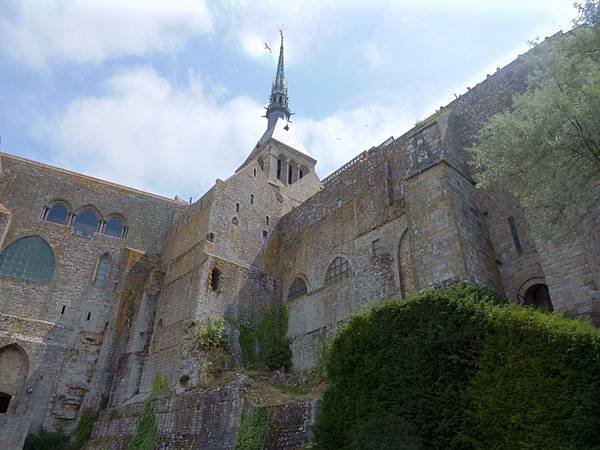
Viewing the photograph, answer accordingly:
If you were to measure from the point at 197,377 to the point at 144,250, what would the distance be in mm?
10150

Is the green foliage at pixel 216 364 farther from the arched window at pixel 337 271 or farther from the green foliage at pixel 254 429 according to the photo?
the arched window at pixel 337 271

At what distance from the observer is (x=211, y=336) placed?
54.7ft

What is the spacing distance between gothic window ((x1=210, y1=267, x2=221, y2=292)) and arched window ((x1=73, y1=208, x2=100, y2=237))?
8551mm

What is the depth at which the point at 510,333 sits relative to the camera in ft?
Answer: 23.7

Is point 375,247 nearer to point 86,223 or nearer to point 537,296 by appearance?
point 537,296

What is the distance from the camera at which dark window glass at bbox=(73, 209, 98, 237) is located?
75.7 feet

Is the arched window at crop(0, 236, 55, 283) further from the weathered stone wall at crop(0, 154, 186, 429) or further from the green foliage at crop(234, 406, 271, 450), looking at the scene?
the green foliage at crop(234, 406, 271, 450)

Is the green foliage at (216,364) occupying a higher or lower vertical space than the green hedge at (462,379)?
higher

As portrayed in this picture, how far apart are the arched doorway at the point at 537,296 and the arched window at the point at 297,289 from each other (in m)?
9.69

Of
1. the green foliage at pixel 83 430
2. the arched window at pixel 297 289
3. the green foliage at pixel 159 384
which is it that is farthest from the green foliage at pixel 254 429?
the green foliage at pixel 83 430

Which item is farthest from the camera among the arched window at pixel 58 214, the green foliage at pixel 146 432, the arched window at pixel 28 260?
the arched window at pixel 58 214

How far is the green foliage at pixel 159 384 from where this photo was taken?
53.8 feet

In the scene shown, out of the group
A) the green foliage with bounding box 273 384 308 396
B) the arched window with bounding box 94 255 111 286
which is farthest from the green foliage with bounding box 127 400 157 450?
the arched window with bounding box 94 255 111 286

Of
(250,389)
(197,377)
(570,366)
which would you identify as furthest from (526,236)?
(197,377)
